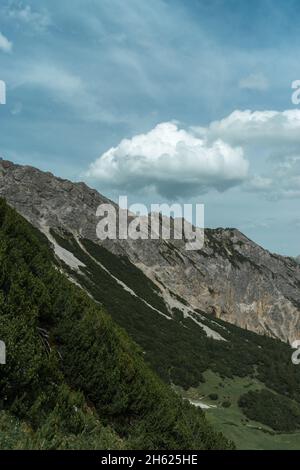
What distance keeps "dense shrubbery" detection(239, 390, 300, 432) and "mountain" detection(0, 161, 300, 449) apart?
0.37 feet

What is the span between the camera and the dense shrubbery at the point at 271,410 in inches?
1495

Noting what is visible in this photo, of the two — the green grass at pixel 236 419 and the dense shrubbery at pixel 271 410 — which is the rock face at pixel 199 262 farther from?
the dense shrubbery at pixel 271 410

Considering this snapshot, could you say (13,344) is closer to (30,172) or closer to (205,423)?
(205,423)

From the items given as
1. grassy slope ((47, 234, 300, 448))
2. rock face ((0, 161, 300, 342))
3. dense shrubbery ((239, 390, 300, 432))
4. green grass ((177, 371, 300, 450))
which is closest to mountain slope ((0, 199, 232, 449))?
green grass ((177, 371, 300, 450))

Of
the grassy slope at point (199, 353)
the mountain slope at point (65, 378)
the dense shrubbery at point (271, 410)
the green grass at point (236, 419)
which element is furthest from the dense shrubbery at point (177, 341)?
the mountain slope at point (65, 378)

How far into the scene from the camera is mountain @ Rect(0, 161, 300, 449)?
42125 millimetres

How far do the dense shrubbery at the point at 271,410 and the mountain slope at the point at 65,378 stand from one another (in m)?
19.6

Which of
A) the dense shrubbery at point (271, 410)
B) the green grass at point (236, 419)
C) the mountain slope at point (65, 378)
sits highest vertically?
the mountain slope at point (65, 378)

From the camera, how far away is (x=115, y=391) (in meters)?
16.9

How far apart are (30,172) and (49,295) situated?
323 feet

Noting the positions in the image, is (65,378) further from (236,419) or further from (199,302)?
(199,302)

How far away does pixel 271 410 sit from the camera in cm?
3997
